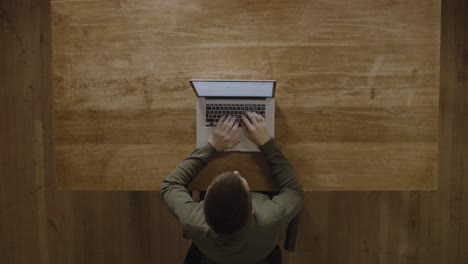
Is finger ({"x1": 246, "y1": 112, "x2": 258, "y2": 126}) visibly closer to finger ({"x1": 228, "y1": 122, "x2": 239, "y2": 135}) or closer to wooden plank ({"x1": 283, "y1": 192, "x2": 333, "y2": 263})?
finger ({"x1": 228, "y1": 122, "x2": 239, "y2": 135})

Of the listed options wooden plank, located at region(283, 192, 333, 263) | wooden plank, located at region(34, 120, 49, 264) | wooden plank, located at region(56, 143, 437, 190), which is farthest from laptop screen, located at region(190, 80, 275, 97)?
wooden plank, located at region(34, 120, 49, 264)

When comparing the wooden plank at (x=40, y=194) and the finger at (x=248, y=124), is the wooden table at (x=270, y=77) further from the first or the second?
the wooden plank at (x=40, y=194)

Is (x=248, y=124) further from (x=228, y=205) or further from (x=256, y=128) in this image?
(x=228, y=205)

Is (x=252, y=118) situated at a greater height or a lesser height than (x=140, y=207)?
greater

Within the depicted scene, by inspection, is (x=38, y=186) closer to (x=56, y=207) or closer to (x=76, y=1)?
(x=56, y=207)

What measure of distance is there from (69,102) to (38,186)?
1.13 m

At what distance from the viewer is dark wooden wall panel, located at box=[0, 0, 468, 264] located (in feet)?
7.02

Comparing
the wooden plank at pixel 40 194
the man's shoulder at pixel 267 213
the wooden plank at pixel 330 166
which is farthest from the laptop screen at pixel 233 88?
the wooden plank at pixel 40 194

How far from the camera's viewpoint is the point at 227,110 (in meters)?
1.37

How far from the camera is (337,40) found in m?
1.36

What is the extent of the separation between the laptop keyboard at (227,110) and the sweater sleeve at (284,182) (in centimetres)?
13

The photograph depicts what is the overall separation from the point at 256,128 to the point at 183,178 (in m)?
0.31

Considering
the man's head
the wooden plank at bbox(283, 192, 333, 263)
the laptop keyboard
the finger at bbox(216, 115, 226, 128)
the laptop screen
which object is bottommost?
the wooden plank at bbox(283, 192, 333, 263)

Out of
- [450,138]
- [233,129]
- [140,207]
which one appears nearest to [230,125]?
[233,129]
